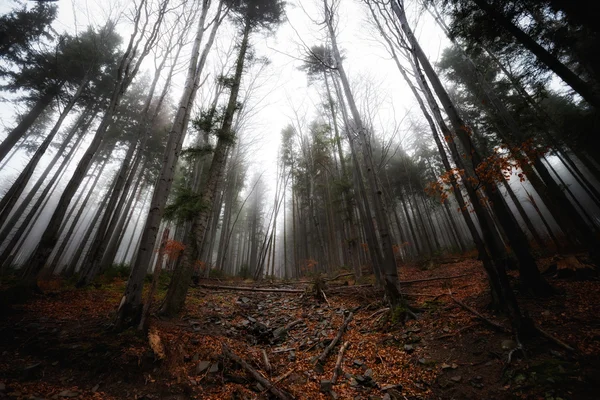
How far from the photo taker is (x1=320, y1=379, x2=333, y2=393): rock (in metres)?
3.24

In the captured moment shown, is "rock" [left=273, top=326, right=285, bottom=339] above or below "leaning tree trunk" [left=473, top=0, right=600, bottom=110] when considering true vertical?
below

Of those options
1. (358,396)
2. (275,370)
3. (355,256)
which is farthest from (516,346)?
Result: (355,256)

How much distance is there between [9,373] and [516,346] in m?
7.00

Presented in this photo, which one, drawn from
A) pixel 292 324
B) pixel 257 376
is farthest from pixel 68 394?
pixel 292 324

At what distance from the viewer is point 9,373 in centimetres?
264

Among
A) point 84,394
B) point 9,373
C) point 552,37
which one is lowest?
point 84,394

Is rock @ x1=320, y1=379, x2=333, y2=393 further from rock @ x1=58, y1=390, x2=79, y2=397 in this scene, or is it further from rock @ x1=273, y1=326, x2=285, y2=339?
rock @ x1=58, y1=390, x2=79, y2=397

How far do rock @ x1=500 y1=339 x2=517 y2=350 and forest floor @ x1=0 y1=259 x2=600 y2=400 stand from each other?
0.7 inches

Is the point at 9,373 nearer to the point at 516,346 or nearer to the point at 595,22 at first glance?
the point at 516,346

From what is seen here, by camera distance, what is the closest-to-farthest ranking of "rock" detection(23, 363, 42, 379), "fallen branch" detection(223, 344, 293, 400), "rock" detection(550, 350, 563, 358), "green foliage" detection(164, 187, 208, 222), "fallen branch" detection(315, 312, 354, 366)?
"rock" detection(23, 363, 42, 379)
"rock" detection(550, 350, 563, 358)
"fallen branch" detection(223, 344, 293, 400)
"fallen branch" detection(315, 312, 354, 366)
"green foliage" detection(164, 187, 208, 222)

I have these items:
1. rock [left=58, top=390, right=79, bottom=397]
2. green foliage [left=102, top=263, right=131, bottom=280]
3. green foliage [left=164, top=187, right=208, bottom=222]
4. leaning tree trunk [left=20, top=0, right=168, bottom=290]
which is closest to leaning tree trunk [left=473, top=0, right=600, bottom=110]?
green foliage [left=164, top=187, right=208, bottom=222]

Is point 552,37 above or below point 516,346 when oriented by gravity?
above

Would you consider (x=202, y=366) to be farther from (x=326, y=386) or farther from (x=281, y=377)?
(x=326, y=386)

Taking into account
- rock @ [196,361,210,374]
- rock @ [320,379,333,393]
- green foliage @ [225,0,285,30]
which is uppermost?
green foliage @ [225,0,285,30]
